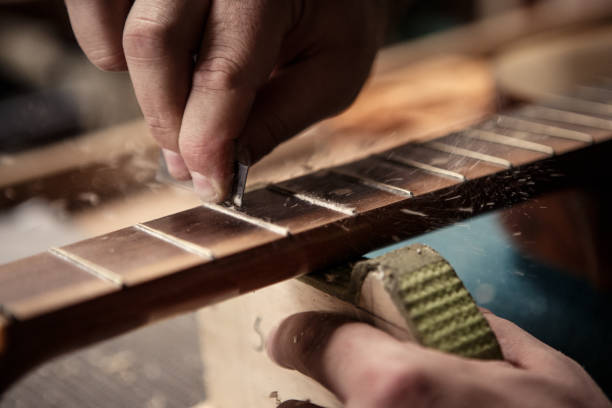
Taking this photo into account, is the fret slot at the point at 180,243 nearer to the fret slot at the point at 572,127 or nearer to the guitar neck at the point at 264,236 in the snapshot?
the guitar neck at the point at 264,236

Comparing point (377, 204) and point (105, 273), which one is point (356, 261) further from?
point (105, 273)

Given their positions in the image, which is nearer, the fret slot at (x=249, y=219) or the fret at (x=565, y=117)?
the fret slot at (x=249, y=219)

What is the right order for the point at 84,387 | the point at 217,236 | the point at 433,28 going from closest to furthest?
the point at 217,236 → the point at 84,387 → the point at 433,28

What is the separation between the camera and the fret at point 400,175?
0.55 m

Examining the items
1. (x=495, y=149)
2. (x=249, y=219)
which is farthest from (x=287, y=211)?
(x=495, y=149)

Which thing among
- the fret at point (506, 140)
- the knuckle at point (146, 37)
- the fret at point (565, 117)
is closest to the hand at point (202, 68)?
the knuckle at point (146, 37)

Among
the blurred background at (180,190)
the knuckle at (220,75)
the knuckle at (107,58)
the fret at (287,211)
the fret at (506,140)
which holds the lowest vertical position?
the blurred background at (180,190)

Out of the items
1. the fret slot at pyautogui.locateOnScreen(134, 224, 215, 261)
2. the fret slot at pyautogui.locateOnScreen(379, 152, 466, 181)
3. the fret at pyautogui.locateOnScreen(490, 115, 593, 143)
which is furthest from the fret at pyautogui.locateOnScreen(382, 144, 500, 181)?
the fret slot at pyautogui.locateOnScreen(134, 224, 215, 261)

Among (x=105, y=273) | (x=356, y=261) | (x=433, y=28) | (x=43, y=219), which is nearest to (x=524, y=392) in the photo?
(x=356, y=261)

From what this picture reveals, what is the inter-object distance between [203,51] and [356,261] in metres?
0.21

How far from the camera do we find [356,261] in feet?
1.59

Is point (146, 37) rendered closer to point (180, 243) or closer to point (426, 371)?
point (180, 243)

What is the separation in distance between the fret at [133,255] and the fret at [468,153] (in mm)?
314

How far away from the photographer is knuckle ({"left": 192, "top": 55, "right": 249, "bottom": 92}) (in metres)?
0.50
